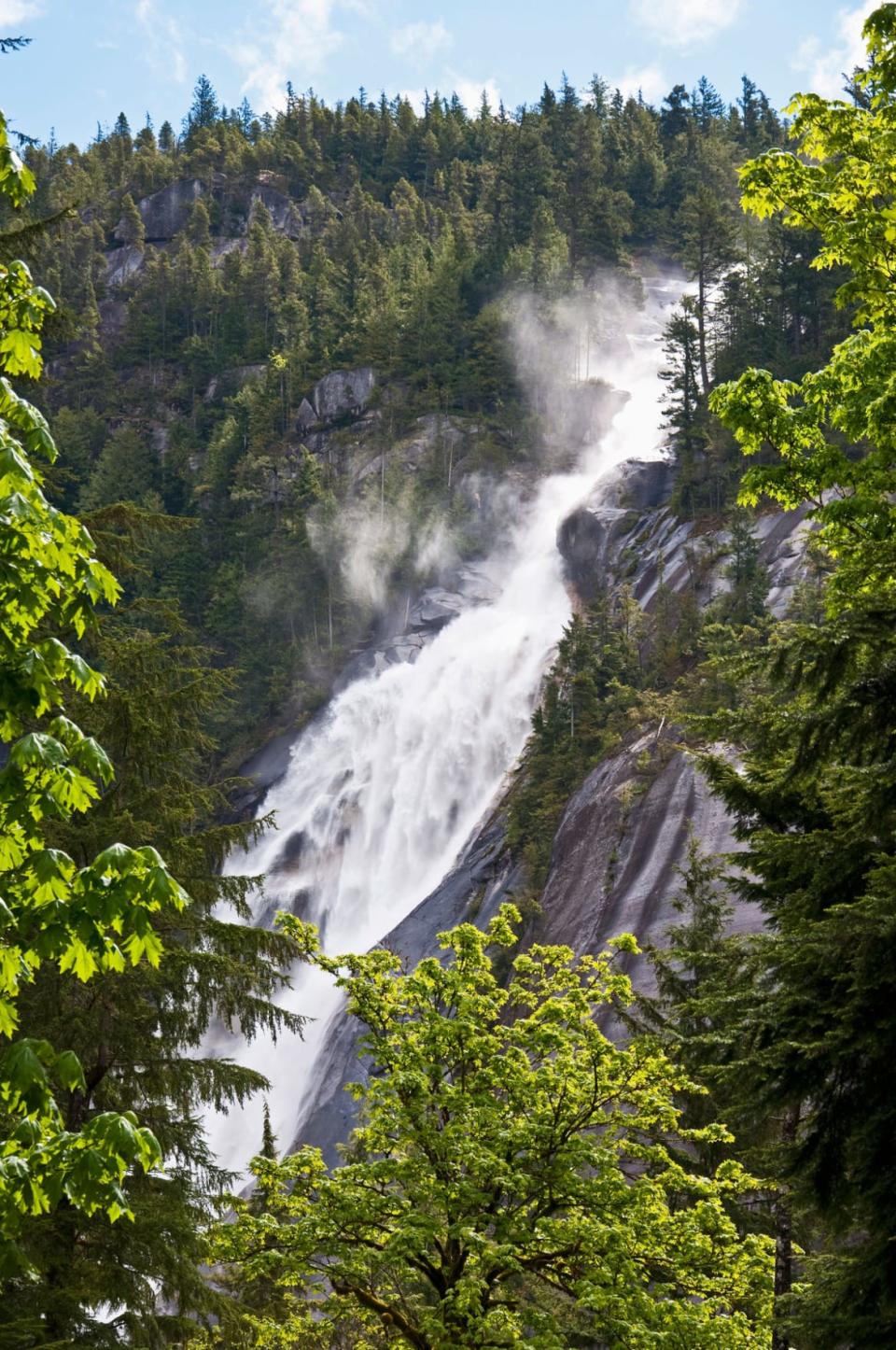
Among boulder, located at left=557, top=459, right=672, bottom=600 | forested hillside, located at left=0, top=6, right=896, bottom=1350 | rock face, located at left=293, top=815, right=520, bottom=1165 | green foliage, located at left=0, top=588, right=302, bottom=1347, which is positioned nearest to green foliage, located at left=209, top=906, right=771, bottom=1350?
forested hillside, located at left=0, top=6, right=896, bottom=1350

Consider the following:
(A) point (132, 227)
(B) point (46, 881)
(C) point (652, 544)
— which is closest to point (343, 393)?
(C) point (652, 544)

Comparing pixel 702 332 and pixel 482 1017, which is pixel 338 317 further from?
pixel 482 1017

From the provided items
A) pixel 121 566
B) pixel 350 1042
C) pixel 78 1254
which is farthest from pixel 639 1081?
pixel 350 1042

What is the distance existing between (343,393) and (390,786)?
145 ft

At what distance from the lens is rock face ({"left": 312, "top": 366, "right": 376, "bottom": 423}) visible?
302 feet

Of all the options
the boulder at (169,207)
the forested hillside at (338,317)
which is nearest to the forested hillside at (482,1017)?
the forested hillside at (338,317)

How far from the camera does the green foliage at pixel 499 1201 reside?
35.3 ft

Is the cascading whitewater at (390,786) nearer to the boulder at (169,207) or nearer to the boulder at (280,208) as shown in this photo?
the boulder at (280,208)

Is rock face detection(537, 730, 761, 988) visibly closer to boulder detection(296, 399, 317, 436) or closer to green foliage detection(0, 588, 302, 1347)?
green foliage detection(0, 588, 302, 1347)

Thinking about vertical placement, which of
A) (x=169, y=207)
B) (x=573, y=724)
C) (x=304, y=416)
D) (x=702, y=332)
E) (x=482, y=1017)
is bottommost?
(x=482, y=1017)

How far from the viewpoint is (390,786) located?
58.3m

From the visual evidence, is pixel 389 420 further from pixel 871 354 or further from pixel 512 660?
pixel 871 354

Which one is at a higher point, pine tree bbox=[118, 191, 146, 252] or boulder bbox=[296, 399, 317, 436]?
pine tree bbox=[118, 191, 146, 252]

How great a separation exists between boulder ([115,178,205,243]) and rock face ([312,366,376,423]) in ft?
150
